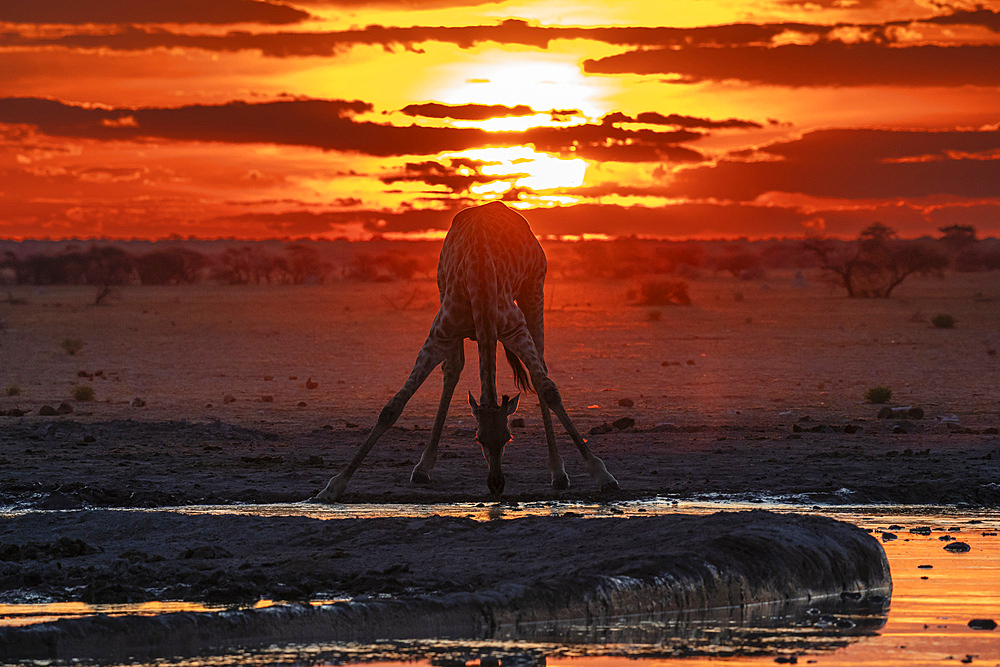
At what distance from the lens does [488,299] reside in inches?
430

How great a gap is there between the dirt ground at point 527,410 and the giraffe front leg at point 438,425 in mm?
145

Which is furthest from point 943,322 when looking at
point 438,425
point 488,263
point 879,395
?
point 488,263

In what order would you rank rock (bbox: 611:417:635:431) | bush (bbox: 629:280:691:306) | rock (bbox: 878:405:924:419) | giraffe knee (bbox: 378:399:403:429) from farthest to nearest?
bush (bbox: 629:280:691:306) → rock (bbox: 878:405:924:419) → rock (bbox: 611:417:635:431) → giraffe knee (bbox: 378:399:403:429)

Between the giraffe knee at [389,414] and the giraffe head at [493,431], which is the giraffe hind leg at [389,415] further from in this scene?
the giraffe head at [493,431]

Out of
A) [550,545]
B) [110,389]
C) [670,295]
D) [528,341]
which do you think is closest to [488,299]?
[528,341]

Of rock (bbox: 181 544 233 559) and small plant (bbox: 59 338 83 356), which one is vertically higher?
rock (bbox: 181 544 233 559)

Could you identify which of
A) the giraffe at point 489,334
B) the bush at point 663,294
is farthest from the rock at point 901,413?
the bush at point 663,294

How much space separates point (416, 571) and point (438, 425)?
4.37m

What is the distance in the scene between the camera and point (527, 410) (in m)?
17.8

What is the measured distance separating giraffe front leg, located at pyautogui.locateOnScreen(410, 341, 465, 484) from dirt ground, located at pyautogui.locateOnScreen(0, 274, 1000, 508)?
0.48ft

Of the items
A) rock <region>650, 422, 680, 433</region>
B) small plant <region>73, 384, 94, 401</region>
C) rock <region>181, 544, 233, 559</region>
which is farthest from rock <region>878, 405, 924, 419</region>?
small plant <region>73, 384, 94, 401</region>

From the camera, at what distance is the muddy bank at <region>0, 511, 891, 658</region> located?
613 cm

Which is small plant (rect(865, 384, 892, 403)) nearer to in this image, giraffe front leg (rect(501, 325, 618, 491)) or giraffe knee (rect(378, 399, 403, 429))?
giraffe front leg (rect(501, 325, 618, 491))

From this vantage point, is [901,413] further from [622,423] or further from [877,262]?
[877,262]
